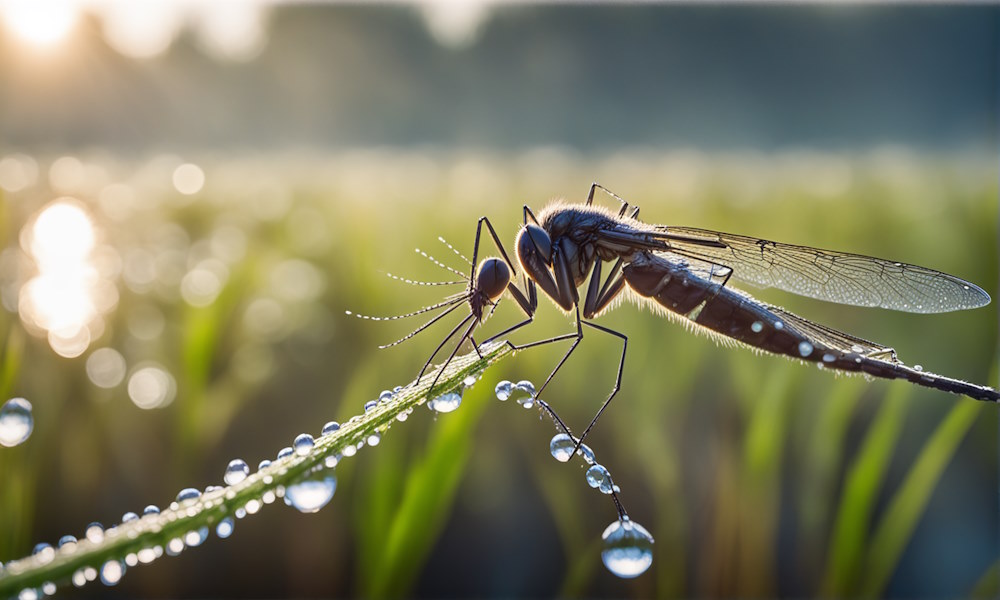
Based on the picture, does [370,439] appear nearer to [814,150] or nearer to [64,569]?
[64,569]

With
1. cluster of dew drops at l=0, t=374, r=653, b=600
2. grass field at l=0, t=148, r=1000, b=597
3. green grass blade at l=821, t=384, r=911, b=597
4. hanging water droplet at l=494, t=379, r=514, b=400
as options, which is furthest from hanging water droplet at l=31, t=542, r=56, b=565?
green grass blade at l=821, t=384, r=911, b=597

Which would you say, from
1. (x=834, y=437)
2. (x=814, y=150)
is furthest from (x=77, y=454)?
(x=814, y=150)

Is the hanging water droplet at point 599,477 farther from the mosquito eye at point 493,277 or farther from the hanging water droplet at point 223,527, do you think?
the mosquito eye at point 493,277

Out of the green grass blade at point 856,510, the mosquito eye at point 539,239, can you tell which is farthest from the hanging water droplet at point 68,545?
the green grass blade at point 856,510

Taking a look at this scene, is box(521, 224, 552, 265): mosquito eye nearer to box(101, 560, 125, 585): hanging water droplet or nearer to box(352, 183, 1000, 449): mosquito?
box(352, 183, 1000, 449): mosquito

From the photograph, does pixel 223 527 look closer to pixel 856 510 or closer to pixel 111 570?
pixel 111 570
